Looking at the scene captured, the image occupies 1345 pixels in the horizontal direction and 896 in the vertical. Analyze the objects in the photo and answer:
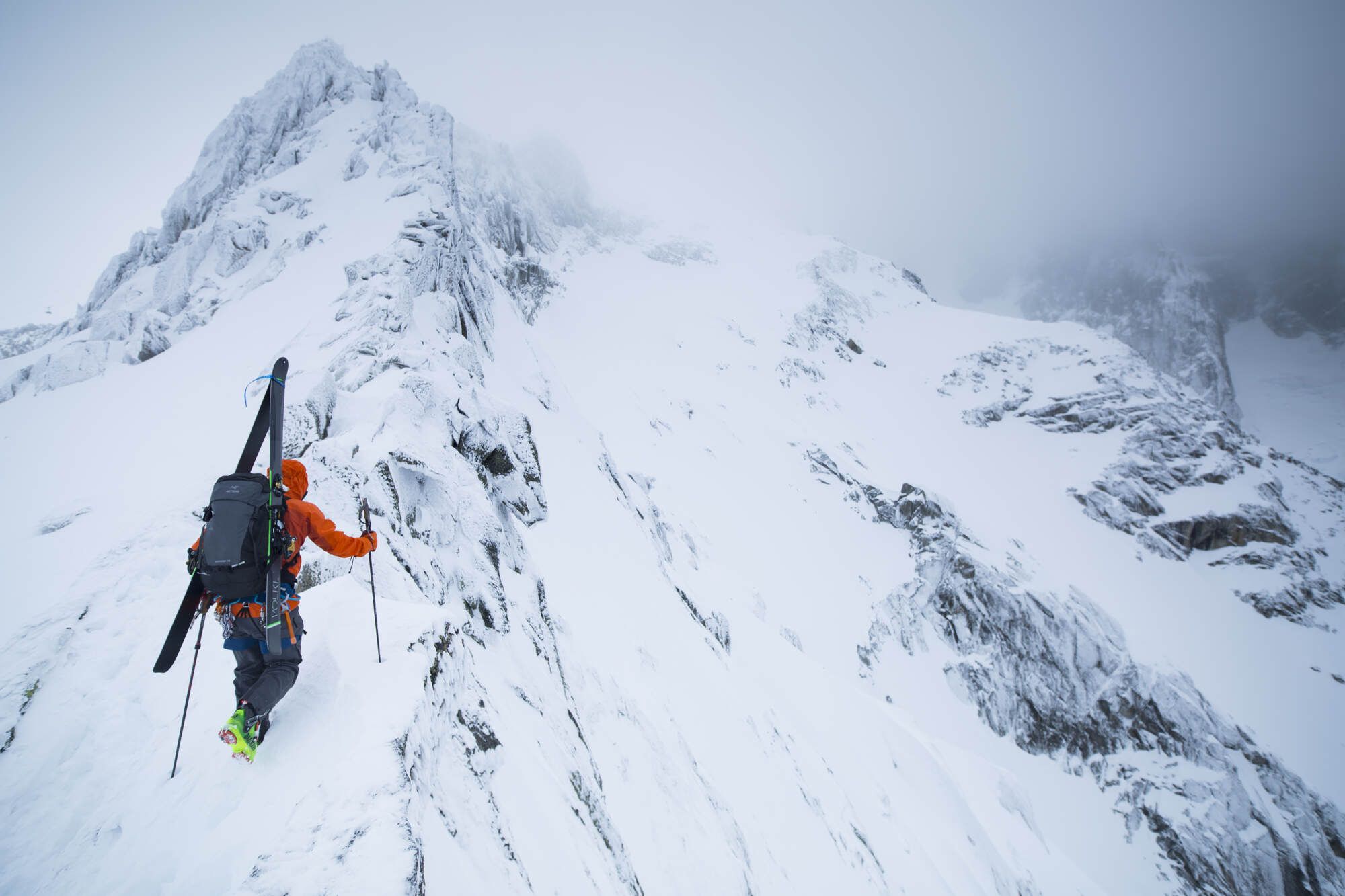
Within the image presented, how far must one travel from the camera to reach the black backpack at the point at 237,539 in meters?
4.31

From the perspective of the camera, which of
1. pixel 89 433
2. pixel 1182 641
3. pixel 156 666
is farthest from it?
pixel 1182 641

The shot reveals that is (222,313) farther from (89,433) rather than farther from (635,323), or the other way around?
(635,323)

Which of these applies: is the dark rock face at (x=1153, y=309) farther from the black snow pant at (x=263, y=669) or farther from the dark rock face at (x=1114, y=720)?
the black snow pant at (x=263, y=669)

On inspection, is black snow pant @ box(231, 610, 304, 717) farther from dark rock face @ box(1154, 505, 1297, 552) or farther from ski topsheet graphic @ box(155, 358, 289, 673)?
dark rock face @ box(1154, 505, 1297, 552)

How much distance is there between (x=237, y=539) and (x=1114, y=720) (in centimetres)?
5502

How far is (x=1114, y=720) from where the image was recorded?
37500 millimetres

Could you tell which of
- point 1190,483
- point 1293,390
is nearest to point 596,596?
point 1190,483

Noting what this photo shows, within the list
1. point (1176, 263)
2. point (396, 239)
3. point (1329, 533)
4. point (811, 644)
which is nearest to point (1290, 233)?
point (1176, 263)

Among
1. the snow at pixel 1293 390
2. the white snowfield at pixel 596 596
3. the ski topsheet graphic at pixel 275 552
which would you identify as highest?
the ski topsheet graphic at pixel 275 552

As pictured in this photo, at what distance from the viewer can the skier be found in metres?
4.03

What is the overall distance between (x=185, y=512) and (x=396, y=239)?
1942 cm

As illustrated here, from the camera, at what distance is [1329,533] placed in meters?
54.7

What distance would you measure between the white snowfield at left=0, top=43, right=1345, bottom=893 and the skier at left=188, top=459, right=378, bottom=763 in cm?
43

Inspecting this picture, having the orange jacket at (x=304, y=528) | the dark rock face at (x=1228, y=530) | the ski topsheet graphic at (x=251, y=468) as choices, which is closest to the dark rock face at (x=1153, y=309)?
the dark rock face at (x=1228, y=530)
